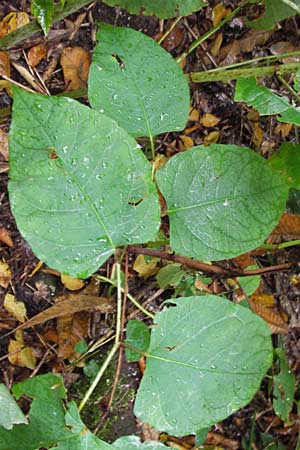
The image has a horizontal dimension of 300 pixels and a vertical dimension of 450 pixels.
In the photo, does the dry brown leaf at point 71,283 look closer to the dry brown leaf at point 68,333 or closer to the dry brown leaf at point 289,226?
the dry brown leaf at point 68,333

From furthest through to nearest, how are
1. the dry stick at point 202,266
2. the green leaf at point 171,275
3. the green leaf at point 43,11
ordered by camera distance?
the green leaf at point 171,275 < the green leaf at point 43,11 < the dry stick at point 202,266

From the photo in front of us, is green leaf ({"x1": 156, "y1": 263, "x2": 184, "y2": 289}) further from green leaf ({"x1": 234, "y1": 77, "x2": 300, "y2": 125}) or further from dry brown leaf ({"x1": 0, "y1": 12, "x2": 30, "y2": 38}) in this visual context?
dry brown leaf ({"x1": 0, "y1": 12, "x2": 30, "y2": 38})

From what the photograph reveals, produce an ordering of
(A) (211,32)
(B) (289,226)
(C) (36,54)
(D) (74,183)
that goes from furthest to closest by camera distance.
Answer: (C) (36,54), (A) (211,32), (B) (289,226), (D) (74,183)

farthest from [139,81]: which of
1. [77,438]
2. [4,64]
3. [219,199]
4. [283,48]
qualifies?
[283,48]

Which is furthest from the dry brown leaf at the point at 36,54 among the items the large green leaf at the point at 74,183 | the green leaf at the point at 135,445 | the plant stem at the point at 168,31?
the green leaf at the point at 135,445

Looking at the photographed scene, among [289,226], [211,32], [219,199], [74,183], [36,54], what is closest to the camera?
[74,183]

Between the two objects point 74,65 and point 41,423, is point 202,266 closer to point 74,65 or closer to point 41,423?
point 41,423
